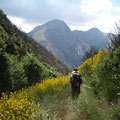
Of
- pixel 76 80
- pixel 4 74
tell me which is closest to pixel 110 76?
pixel 76 80

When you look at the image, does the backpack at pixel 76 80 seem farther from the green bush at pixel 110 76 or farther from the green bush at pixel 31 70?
the green bush at pixel 31 70

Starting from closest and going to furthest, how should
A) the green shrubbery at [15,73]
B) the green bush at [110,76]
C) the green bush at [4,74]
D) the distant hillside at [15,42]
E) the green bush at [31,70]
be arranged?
the green bush at [110,76], the green bush at [4,74], the green shrubbery at [15,73], the green bush at [31,70], the distant hillside at [15,42]

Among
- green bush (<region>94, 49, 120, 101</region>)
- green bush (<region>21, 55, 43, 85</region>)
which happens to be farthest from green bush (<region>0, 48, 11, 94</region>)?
green bush (<region>94, 49, 120, 101</region>)

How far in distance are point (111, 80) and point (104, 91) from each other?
374mm

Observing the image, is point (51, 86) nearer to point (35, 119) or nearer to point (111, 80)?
point (35, 119)

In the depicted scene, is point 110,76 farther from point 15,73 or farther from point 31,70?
point 31,70

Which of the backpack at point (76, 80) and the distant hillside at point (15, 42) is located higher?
the distant hillside at point (15, 42)

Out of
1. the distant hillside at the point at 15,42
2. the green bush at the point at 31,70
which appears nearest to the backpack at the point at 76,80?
the green bush at the point at 31,70

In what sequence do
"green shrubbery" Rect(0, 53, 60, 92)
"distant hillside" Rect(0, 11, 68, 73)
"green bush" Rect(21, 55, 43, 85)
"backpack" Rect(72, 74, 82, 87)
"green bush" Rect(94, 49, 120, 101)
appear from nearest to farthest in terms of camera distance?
1. "green bush" Rect(94, 49, 120, 101)
2. "backpack" Rect(72, 74, 82, 87)
3. "green shrubbery" Rect(0, 53, 60, 92)
4. "green bush" Rect(21, 55, 43, 85)
5. "distant hillside" Rect(0, 11, 68, 73)

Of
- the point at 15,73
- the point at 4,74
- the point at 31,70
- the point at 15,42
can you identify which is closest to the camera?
the point at 4,74

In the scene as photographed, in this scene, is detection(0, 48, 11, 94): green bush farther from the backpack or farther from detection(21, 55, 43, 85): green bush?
the backpack

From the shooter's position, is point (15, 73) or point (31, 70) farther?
point (31, 70)

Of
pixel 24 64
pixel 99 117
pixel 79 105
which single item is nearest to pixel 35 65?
pixel 24 64

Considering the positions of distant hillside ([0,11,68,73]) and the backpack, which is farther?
distant hillside ([0,11,68,73])
